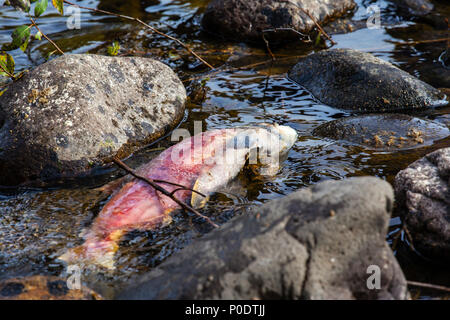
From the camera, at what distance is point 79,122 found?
464cm

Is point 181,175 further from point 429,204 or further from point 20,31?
point 20,31

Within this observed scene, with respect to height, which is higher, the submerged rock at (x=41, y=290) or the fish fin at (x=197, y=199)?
the fish fin at (x=197, y=199)

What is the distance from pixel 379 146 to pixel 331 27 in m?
4.48

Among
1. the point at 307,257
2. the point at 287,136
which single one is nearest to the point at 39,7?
the point at 287,136

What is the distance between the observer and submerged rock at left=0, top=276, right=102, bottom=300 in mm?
2869

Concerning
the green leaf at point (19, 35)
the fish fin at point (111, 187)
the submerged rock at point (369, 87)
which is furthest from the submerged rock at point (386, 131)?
the green leaf at point (19, 35)

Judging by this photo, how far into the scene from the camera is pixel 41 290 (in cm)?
293

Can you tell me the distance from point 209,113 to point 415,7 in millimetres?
5826

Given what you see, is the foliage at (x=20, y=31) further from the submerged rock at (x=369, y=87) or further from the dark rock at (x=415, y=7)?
the dark rock at (x=415, y=7)

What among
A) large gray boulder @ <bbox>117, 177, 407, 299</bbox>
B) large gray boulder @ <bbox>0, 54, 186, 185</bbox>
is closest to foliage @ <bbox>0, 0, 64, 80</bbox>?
large gray boulder @ <bbox>0, 54, 186, 185</bbox>

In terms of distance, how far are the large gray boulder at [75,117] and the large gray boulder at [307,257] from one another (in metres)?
2.30

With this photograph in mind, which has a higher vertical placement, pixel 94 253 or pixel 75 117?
pixel 75 117

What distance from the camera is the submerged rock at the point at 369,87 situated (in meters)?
5.71

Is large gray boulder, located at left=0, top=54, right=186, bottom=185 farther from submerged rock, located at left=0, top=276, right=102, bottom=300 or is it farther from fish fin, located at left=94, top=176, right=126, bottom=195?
submerged rock, located at left=0, top=276, right=102, bottom=300
